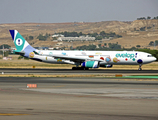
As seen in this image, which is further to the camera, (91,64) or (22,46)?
(22,46)

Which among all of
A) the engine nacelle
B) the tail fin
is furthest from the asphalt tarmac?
the tail fin

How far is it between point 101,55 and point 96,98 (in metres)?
35.9

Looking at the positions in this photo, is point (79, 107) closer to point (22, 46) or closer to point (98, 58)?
point (98, 58)

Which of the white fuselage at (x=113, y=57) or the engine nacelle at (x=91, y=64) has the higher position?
the white fuselage at (x=113, y=57)

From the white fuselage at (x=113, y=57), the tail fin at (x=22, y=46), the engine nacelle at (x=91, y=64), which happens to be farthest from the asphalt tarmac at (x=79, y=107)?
the tail fin at (x=22, y=46)

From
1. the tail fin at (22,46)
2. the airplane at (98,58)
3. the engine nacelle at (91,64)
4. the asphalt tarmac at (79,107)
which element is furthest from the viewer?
the tail fin at (22,46)

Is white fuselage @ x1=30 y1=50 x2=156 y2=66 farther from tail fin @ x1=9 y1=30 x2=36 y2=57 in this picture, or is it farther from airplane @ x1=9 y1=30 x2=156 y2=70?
tail fin @ x1=9 y1=30 x2=36 y2=57

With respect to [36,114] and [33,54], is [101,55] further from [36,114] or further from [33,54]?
[36,114]

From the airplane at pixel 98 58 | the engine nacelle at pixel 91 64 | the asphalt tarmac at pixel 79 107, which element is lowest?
the asphalt tarmac at pixel 79 107

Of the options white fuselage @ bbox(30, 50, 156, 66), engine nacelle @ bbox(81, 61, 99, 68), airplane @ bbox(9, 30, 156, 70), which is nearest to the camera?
engine nacelle @ bbox(81, 61, 99, 68)

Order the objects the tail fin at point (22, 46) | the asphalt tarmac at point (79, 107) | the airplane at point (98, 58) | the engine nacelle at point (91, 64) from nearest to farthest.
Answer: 1. the asphalt tarmac at point (79, 107)
2. the engine nacelle at point (91, 64)
3. the airplane at point (98, 58)
4. the tail fin at point (22, 46)

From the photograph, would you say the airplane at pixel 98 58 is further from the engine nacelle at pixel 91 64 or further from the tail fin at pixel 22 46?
the tail fin at pixel 22 46

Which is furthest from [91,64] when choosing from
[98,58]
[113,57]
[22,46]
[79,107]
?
[79,107]

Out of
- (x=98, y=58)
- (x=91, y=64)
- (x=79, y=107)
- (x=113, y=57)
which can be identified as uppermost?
(x=113, y=57)
